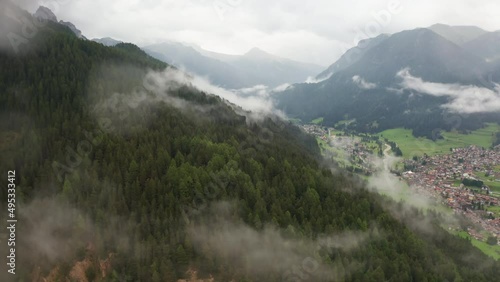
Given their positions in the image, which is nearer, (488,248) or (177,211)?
(177,211)

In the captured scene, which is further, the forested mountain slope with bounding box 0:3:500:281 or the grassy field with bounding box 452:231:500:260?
the grassy field with bounding box 452:231:500:260

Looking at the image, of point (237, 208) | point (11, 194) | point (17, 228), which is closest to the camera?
point (17, 228)

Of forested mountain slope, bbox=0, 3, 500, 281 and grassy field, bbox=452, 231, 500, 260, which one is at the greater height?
forested mountain slope, bbox=0, 3, 500, 281

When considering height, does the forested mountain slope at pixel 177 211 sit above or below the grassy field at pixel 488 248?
above

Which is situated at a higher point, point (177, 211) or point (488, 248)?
point (177, 211)

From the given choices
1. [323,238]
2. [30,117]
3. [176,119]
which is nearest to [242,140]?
[176,119]

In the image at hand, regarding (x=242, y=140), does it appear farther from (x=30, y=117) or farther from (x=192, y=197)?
(x=30, y=117)

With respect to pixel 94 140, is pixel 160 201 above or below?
below

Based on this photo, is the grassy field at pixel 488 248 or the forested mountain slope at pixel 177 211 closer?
the forested mountain slope at pixel 177 211
